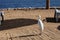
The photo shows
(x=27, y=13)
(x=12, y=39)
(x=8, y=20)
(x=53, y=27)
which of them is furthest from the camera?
(x=27, y=13)

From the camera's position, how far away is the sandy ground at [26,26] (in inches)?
304

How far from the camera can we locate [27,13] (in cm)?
1172

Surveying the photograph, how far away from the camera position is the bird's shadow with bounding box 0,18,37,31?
Answer: 930cm

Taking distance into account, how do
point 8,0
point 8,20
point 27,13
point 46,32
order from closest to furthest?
point 46,32, point 8,20, point 27,13, point 8,0

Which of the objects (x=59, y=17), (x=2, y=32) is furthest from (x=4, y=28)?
(x=59, y=17)

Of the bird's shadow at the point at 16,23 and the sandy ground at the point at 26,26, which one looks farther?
the bird's shadow at the point at 16,23

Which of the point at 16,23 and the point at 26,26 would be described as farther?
the point at 16,23

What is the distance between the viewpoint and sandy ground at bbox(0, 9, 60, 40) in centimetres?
771

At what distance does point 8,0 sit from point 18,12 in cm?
733

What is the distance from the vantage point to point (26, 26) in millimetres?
9211

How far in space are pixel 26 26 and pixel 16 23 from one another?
675 millimetres

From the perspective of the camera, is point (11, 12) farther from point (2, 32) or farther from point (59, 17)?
point (2, 32)

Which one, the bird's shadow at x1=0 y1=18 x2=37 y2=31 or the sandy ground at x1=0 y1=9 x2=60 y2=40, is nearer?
the sandy ground at x1=0 y1=9 x2=60 y2=40

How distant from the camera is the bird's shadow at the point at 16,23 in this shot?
930 centimetres
